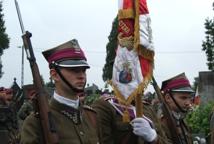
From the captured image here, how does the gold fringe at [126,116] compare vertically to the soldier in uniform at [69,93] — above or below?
below

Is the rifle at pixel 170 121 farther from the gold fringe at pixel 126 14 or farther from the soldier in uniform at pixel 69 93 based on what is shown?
the soldier in uniform at pixel 69 93

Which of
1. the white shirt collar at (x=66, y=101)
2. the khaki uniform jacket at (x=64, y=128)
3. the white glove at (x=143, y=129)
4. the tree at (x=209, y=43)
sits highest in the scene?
the white shirt collar at (x=66, y=101)

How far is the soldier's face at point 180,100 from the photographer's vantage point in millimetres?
6953

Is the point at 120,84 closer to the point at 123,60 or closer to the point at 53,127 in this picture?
Answer: the point at 123,60

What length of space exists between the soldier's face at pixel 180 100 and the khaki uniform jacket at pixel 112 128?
1.02 m

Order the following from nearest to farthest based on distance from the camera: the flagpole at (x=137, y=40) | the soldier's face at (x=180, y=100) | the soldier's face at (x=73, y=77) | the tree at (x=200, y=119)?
the soldier's face at (x=73, y=77) → the flagpole at (x=137, y=40) → the soldier's face at (x=180, y=100) → the tree at (x=200, y=119)

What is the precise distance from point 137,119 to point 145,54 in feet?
2.38

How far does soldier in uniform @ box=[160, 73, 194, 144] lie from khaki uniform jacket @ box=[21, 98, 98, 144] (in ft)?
6.16

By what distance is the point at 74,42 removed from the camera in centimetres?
517

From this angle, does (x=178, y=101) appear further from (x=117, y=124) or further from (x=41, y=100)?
(x=41, y=100)

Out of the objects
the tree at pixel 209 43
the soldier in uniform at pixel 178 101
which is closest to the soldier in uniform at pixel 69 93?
the soldier in uniform at pixel 178 101

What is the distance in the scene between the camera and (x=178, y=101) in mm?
6996

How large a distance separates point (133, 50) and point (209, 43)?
43.2 meters

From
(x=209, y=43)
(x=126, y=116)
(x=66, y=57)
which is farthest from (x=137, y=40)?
(x=209, y=43)
